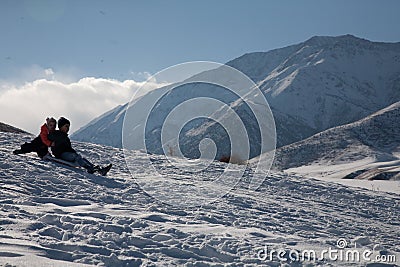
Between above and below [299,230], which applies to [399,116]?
above

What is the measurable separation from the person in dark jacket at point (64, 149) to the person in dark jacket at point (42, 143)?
0.70 feet

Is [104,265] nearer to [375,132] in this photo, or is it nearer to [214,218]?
[214,218]

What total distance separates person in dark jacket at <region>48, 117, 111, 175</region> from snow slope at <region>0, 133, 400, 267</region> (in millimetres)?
449

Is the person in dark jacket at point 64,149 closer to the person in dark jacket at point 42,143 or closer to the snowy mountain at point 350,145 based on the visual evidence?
the person in dark jacket at point 42,143

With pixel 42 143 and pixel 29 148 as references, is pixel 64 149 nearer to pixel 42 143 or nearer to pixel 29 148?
pixel 42 143

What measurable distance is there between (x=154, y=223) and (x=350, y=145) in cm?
12568

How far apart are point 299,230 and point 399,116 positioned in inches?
5886

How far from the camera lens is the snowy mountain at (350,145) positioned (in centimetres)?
11812

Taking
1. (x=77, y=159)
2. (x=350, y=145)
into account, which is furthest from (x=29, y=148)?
(x=350, y=145)

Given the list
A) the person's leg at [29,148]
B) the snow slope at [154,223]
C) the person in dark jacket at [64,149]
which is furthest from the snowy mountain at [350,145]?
the person's leg at [29,148]

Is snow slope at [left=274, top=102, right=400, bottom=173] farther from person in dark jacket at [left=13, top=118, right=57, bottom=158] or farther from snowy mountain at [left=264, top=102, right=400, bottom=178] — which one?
person in dark jacket at [left=13, top=118, right=57, bottom=158]

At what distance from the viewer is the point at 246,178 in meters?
17.1

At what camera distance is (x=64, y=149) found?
549 inches

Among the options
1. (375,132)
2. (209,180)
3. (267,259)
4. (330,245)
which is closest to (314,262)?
(267,259)
